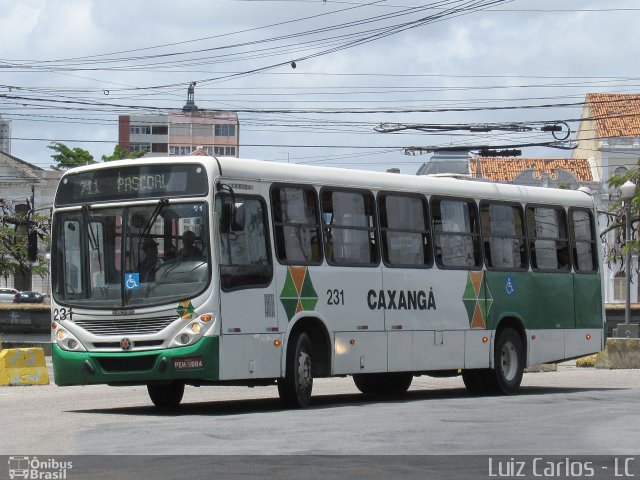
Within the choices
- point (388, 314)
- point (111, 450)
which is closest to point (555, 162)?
point (388, 314)

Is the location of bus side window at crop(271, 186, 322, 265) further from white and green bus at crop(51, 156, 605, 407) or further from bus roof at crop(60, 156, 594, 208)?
bus roof at crop(60, 156, 594, 208)

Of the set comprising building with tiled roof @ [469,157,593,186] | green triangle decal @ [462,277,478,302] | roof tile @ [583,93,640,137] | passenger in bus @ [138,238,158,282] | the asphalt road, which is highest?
roof tile @ [583,93,640,137]

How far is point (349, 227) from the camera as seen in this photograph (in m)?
19.7

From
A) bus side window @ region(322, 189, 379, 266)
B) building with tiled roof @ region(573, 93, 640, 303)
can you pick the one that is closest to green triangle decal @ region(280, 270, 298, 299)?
bus side window @ region(322, 189, 379, 266)

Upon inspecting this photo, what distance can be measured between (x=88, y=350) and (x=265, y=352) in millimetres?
2094

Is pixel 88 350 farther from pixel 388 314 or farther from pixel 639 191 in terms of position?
pixel 639 191

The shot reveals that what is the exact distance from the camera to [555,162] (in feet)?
293

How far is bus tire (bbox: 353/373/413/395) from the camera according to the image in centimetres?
2265

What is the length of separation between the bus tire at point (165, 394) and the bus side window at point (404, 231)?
11.2 feet

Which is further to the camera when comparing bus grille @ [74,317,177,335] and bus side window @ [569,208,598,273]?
bus side window @ [569,208,598,273]

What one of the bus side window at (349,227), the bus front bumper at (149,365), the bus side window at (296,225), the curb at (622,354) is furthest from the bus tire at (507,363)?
the curb at (622,354)

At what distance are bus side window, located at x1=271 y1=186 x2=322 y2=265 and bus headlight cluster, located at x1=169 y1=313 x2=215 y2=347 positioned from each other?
61.7 inches

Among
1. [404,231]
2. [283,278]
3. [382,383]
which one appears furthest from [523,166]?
[283,278]

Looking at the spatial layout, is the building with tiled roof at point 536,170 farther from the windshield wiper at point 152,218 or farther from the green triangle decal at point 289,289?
the windshield wiper at point 152,218
